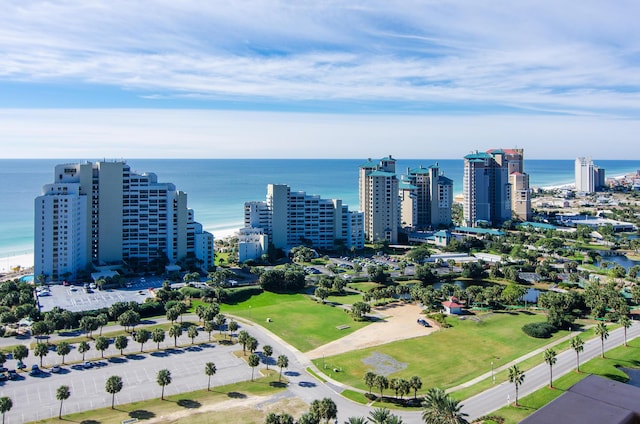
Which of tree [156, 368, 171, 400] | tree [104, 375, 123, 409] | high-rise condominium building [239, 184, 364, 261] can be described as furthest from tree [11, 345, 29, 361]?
high-rise condominium building [239, 184, 364, 261]

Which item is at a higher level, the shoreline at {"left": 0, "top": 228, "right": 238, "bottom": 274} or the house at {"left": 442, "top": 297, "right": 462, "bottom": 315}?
the shoreline at {"left": 0, "top": 228, "right": 238, "bottom": 274}

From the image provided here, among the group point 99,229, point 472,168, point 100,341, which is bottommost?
point 100,341

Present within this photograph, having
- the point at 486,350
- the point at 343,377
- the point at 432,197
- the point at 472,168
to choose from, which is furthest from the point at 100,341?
the point at 472,168

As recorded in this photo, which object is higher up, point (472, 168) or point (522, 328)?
point (472, 168)

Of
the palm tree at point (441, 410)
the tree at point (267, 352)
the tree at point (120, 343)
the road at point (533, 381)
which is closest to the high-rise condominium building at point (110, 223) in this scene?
the tree at point (120, 343)

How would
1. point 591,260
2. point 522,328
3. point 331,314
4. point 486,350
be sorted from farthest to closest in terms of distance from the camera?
point 591,260 → point 331,314 → point 522,328 → point 486,350

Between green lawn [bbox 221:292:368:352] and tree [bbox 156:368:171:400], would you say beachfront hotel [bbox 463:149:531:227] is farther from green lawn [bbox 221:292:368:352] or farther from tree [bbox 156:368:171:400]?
tree [bbox 156:368:171:400]

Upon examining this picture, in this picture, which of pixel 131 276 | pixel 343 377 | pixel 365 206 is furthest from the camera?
pixel 365 206

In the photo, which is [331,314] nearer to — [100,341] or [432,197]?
[100,341]
